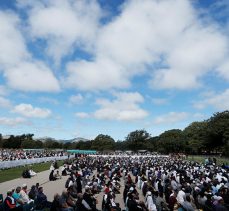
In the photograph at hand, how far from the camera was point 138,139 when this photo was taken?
128m

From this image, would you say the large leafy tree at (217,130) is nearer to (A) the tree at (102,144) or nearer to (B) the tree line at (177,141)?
(B) the tree line at (177,141)

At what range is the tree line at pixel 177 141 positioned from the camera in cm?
8488

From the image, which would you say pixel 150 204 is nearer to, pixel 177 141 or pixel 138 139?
pixel 177 141

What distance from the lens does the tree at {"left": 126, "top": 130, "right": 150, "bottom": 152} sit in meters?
128

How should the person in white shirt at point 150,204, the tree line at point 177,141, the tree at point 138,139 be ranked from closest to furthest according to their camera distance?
the person in white shirt at point 150,204 → the tree line at point 177,141 → the tree at point 138,139

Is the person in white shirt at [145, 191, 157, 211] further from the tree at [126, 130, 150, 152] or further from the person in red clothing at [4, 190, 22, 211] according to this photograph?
the tree at [126, 130, 150, 152]

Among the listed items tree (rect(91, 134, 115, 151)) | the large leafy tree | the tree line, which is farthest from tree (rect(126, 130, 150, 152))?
the large leafy tree

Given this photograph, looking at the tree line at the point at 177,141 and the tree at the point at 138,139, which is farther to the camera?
the tree at the point at 138,139

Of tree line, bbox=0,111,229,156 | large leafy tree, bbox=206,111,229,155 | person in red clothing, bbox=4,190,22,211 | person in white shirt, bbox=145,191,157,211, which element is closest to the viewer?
person in red clothing, bbox=4,190,22,211

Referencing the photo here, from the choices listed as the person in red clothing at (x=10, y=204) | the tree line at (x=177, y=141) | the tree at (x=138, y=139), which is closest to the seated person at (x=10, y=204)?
the person in red clothing at (x=10, y=204)

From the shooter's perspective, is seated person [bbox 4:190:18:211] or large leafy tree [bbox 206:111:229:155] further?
large leafy tree [bbox 206:111:229:155]

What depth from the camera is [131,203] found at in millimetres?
13641

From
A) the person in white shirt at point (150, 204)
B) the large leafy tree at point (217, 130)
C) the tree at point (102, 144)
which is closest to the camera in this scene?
the person in white shirt at point (150, 204)

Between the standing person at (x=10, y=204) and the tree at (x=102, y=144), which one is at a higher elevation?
the tree at (x=102, y=144)
